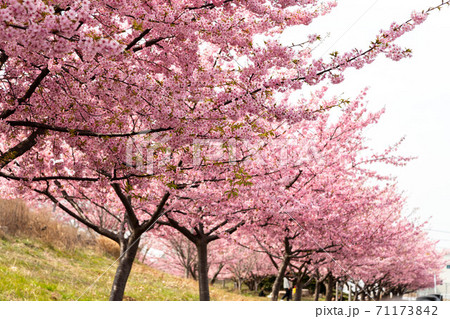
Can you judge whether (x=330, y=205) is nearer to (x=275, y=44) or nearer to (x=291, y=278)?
(x=275, y=44)

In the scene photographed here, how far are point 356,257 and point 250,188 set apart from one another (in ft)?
25.7

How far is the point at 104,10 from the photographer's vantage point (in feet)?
13.5

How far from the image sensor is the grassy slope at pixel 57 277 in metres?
7.86

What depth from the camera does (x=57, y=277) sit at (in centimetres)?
1008

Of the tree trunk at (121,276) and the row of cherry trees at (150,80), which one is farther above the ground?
the row of cherry trees at (150,80)

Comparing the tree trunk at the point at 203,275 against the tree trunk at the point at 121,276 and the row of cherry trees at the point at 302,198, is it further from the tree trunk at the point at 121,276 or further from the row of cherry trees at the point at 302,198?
the tree trunk at the point at 121,276

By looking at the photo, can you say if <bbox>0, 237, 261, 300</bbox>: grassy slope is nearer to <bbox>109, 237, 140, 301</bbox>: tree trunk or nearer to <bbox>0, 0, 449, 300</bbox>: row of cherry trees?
<bbox>109, 237, 140, 301</bbox>: tree trunk

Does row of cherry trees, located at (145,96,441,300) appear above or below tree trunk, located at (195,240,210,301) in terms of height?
above

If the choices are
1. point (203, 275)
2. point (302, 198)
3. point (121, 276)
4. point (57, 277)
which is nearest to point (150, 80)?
point (121, 276)

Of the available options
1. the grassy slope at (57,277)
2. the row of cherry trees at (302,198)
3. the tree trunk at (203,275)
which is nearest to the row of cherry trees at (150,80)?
the row of cherry trees at (302,198)

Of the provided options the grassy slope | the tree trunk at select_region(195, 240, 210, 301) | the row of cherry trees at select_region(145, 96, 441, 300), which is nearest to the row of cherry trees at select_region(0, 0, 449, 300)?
the row of cherry trees at select_region(145, 96, 441, 300)

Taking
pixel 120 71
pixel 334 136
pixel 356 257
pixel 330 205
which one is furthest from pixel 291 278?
pixel 120 71

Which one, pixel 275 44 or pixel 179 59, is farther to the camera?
pixel 179 59

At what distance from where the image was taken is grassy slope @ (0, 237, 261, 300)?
25.8 feet
